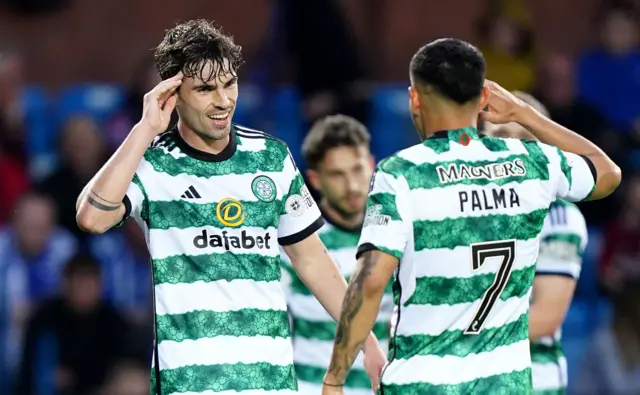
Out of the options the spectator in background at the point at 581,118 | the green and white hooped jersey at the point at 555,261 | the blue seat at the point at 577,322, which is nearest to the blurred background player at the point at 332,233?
the green and white hooped jersey at the point at 555,261

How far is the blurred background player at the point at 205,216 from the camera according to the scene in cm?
537

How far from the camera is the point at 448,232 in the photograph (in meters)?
5.23

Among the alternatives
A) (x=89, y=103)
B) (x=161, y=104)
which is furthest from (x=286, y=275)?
(x=89, y=103)

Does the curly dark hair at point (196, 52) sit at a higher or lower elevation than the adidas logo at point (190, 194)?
higher

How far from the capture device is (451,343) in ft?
17.3

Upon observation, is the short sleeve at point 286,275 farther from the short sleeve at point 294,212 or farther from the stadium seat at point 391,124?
the stadium seat at point 391,124

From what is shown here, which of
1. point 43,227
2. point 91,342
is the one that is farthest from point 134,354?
point 43,227

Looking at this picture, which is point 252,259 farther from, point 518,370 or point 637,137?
point 637,137

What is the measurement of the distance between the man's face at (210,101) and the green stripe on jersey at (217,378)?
35.6 inches

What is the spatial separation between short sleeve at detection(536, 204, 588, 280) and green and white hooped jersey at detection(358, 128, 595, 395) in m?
1.27

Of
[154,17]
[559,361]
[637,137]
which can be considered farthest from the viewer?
[154,17]

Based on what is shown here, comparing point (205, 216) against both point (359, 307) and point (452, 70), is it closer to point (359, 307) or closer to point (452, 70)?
point (359, 307)

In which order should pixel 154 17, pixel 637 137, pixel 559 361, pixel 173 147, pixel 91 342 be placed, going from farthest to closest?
pixel 154 17
pixel 637 137
pixel 91 342
pixel 559 361
pixel 173 147

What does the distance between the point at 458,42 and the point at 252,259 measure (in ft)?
3.81
